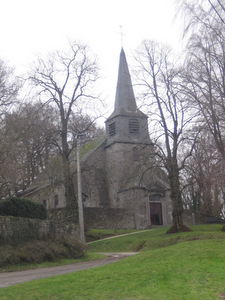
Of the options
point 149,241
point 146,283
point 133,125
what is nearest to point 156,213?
point 133,125

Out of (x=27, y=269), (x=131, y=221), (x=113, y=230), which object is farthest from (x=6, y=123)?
(x=131, y=221)

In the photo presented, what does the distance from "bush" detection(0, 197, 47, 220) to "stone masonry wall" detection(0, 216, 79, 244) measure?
0.51m

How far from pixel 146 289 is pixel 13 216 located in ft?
38.3

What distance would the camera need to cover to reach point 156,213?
3828cm

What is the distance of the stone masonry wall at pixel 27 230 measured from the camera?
1725 centimetres

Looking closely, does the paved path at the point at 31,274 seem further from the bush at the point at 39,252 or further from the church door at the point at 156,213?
the church door at the point at 156,213

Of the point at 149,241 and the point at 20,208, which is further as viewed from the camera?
the point at 149,241

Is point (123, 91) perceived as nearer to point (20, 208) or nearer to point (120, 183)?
point (120, 183)

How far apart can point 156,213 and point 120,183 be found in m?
4.99

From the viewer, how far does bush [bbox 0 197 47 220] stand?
18480 millimetres

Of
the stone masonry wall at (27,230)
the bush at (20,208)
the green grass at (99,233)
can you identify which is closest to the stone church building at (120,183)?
the green grass at (99,233)

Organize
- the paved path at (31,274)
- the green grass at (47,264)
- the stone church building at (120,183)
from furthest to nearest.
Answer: the stone church building at (120,183) < the green grass at (47,264) < the paved path at (31,274)

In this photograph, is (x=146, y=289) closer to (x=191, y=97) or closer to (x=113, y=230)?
(x=191, y=97)

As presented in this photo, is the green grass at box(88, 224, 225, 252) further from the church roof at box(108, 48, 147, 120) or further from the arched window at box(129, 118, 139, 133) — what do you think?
the church roof at box(108, 48, 147, 120)
